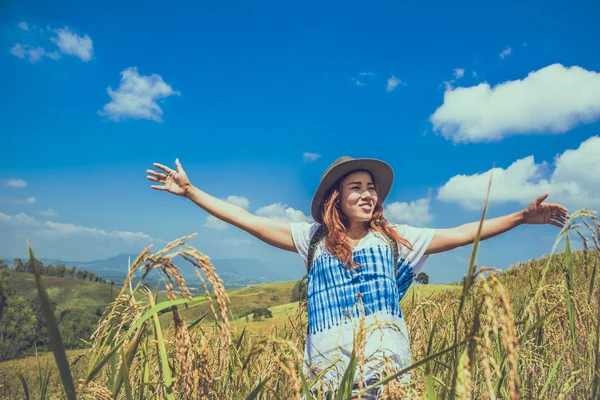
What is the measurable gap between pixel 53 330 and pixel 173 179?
3.34 metres

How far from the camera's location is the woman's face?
13.6ft

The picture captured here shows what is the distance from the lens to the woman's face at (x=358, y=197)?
4152 mm

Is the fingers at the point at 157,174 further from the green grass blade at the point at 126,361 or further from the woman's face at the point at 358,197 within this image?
the green grass blade at the point at 126,361

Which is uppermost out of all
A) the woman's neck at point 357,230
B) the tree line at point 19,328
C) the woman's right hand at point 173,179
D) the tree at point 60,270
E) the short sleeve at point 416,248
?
the woman's right hand at point 173,179

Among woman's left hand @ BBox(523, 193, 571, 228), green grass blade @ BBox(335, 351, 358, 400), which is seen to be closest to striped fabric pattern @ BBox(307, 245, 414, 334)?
woman's left hand @ BBox(523, 193, 571, 228)

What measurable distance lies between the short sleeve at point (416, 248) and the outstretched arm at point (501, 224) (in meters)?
0.06

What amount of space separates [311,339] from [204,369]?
8.91ft

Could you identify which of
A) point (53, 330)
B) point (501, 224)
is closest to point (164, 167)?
point (501, 224)

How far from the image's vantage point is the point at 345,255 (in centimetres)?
389

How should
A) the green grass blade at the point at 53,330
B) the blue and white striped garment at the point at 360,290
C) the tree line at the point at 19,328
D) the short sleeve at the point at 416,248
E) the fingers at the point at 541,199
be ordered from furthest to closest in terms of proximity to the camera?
the tree line at the point at 19,328, the short sleeve at the point at 416,248, the fingers at the point at 541,199, the blue and white striped garment at the point at 360,290, the green grass blade at the point at 53,330

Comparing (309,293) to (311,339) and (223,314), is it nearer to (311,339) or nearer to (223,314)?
(311,339)

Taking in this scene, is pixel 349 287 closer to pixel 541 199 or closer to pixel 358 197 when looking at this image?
pixel 358 197

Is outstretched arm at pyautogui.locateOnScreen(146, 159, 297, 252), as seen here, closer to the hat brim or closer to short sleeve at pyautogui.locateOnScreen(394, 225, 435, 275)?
the hat brim

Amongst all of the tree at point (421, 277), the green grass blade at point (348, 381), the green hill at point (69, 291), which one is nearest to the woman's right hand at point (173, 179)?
the tree at point (421, 277)
